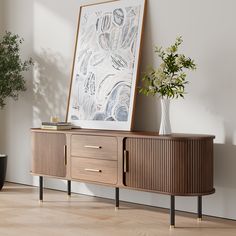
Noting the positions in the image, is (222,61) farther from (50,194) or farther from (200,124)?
(50,194)

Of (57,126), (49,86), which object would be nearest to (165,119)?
(57,126)

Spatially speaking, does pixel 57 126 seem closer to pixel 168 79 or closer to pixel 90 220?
pixel 90 220

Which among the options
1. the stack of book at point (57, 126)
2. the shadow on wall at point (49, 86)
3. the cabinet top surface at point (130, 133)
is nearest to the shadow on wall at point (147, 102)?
the cabinet top surface at point (130, 133)

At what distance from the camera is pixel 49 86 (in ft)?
17.4

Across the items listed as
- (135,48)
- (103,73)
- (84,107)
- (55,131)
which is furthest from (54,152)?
(135,48)

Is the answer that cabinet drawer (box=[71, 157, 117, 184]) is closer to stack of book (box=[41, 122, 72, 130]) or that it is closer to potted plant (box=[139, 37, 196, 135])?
stack of book (box=[41, 122, 72, 130])

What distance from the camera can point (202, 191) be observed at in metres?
3.76

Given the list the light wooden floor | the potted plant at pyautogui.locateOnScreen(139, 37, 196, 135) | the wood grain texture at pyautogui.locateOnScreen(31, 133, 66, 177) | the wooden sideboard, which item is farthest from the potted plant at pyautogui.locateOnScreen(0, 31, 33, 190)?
the potted plant at pyautogui.locateOnScreen(139, 37, 196, 135)

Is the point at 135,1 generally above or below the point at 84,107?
above

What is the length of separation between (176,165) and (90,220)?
821 millimetres

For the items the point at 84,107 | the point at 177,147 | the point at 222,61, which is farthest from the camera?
the point at 84,107

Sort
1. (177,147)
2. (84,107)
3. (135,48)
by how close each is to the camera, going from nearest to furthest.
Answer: (177,147)
(135,48)
(84,107)

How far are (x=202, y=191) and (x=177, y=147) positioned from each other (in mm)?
386

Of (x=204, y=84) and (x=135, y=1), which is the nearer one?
(x=204, y=84)
